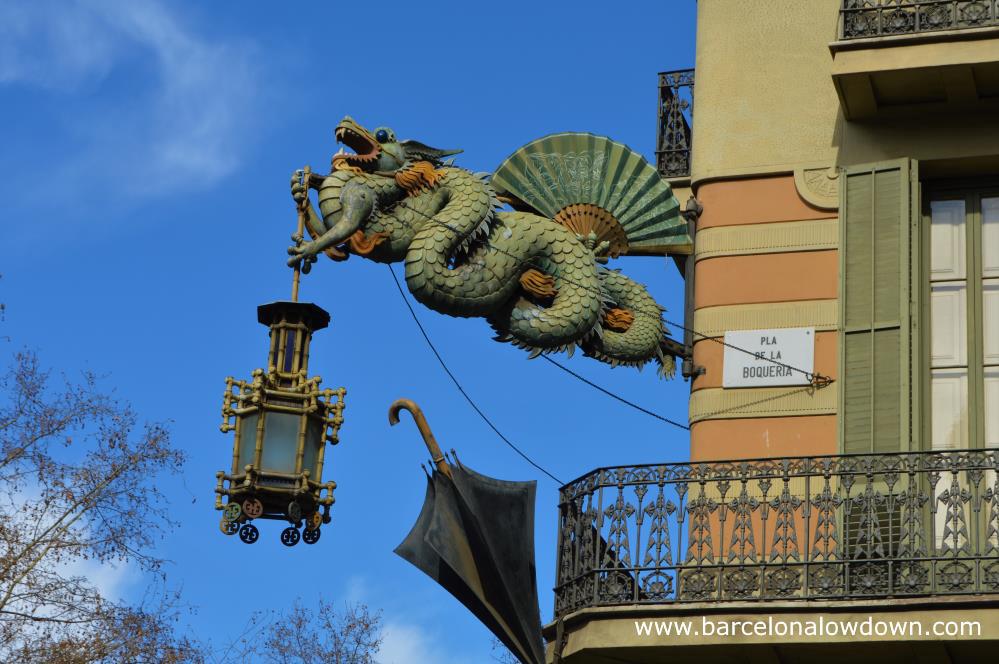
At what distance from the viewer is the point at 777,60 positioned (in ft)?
46.2

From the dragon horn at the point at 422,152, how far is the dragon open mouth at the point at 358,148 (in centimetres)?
23

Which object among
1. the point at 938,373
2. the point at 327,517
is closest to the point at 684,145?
the point at 938,373

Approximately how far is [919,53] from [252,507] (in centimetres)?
566

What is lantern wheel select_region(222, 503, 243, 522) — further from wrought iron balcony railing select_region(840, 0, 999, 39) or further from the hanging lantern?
wrought iron balcony railing select_region(840, 0, 999, 39)

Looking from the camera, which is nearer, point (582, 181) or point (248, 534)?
point (248, 534)

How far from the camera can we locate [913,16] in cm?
1306

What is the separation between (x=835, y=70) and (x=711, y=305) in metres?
1.96

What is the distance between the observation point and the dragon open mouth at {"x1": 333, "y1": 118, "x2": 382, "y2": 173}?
13.8 meters

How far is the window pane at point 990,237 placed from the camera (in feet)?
43.0

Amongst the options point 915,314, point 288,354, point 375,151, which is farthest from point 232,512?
point 915,314

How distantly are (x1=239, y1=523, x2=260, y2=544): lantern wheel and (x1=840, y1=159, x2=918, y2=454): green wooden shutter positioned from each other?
4120 mm

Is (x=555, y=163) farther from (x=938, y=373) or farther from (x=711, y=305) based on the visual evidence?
(x=938, y=373)

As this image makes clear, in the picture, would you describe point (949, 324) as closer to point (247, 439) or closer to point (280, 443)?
point (280, 443)

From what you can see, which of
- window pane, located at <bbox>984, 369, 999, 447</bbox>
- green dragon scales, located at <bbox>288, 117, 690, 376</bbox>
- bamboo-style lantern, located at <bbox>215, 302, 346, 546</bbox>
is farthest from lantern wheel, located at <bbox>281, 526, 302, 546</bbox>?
window pane, located at <bbox>984, 369, 999, 447</bbox>
